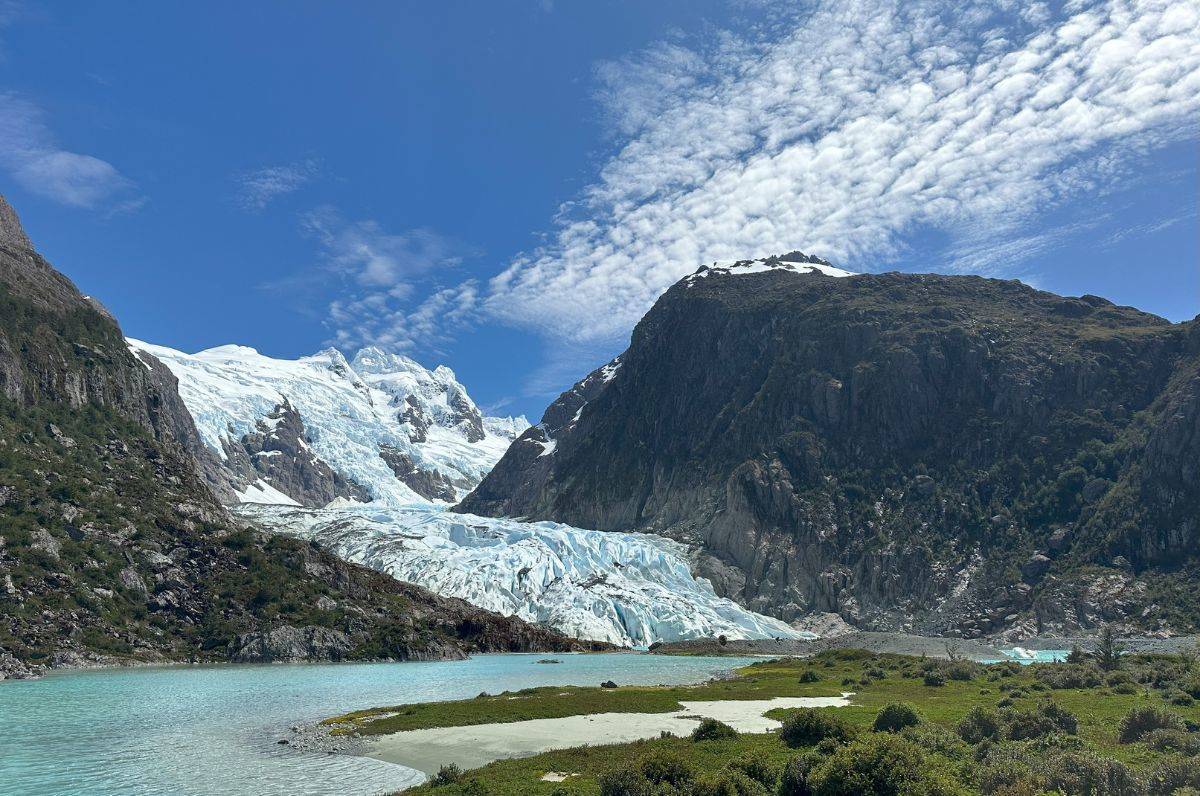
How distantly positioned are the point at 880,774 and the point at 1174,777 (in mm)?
8675

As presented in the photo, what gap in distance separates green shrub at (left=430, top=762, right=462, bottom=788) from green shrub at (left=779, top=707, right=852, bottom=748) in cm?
1541

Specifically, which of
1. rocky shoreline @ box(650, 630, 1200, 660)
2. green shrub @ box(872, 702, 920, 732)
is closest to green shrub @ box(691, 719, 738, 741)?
green shrub @ box(872, 702, 920, 732)

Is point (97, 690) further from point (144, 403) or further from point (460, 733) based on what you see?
point (144, 403)

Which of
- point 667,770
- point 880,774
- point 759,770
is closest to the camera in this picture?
point 880,774

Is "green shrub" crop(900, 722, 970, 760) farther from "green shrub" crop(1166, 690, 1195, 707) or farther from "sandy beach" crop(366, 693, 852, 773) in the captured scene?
"green shrub" crop(1166, 690, 1195, 707)

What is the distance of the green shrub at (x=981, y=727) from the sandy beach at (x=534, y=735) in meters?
11.5

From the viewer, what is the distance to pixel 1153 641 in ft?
442

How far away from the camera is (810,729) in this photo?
36125 millimetres

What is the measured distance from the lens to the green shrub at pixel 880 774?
21938 mm

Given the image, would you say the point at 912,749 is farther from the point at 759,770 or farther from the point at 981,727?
the point at 981,727

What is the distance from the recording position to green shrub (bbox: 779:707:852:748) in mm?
35375

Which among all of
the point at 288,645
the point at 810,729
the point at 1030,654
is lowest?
the point at 1030,654

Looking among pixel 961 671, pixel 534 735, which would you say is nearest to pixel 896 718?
pixel 534 735

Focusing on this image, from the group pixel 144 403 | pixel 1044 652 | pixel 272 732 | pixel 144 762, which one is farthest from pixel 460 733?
pixel 144 403
